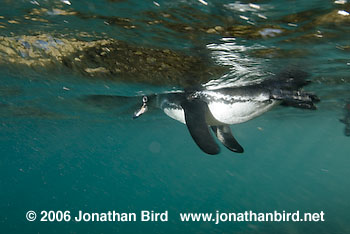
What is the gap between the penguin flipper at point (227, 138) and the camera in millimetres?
6410

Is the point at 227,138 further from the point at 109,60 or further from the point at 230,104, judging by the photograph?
the point at 109,60

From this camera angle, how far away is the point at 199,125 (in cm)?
569

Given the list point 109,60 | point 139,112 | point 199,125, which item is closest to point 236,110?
point 199,125

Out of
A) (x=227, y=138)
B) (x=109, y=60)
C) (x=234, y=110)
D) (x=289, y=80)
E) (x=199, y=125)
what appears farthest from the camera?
(x=289, y=80)

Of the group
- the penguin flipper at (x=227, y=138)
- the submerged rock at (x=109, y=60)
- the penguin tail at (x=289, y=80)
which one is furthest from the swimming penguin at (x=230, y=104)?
the submerged rock at (x=109, y=60)

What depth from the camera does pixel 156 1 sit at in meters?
4.05

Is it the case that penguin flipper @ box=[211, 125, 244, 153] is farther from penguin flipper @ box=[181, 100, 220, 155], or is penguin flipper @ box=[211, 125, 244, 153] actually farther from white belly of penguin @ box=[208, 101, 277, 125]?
penguin flipper @ box=[181, 100, 220, 155]

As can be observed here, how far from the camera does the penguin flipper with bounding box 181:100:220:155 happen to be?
5.00 metres

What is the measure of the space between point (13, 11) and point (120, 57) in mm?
2617

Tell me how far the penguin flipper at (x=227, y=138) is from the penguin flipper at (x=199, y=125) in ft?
2.43

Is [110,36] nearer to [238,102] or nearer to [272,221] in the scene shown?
[238,102]

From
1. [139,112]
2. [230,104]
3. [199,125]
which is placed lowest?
[139,112]

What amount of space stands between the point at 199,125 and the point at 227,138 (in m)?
1.45

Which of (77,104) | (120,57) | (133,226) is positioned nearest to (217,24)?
(120,57)
